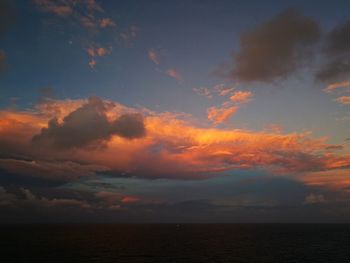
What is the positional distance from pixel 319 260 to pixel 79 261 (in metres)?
65.3

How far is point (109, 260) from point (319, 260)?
57.9 m

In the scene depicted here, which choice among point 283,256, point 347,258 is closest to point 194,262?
point 283,256

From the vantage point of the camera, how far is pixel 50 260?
80000 millimetres

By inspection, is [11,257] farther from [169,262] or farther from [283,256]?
[283,256]

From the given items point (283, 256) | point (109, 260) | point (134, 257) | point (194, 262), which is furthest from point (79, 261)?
point (283, 256)

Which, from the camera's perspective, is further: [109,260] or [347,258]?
[347,258]

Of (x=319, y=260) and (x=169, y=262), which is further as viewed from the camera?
(x=319, y=260)

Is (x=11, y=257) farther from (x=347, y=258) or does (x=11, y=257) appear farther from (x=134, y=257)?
(x=347, y=258)

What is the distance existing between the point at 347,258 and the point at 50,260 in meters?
83.2

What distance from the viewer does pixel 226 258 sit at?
86062mm

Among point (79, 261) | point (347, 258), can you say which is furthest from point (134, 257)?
point (347, 258)

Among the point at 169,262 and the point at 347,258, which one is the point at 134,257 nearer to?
the point at 169,262

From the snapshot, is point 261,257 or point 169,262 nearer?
point 169,262

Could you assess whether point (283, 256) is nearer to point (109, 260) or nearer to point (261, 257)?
point (261, 257)
